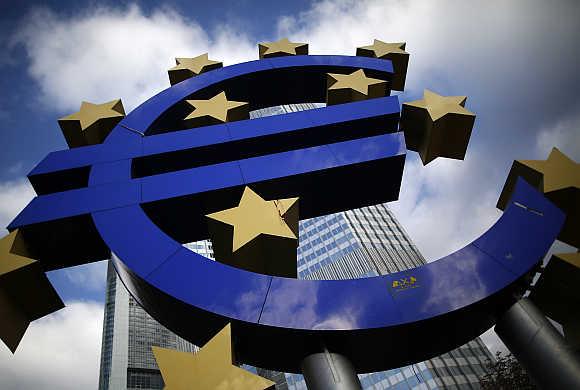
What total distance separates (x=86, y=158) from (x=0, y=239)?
1.65m

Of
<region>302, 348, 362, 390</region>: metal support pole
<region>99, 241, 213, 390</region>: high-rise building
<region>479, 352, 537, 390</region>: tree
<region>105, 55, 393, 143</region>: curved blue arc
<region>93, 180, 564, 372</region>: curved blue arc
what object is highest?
<region>99, 241, 213, 390</region>: high-rise building

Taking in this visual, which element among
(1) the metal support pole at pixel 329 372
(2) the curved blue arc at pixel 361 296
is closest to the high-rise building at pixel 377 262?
(2) the curved blue arc at pixel 361 296

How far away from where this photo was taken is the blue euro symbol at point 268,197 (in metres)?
3.38

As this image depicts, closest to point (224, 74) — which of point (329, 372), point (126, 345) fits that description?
point (329, 372)

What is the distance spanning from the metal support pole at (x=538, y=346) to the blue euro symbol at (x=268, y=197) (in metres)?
0.16

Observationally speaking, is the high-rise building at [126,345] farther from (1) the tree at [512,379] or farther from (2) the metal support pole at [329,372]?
(2) the metal support pole at [329,372]

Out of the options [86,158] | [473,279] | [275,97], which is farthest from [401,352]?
[275,97]

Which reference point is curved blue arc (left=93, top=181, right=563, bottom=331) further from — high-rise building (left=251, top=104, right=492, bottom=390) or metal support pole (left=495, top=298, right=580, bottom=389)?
high-rise building (left=251, top=104, right=492, bottom=390)

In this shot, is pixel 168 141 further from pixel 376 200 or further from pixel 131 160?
pixel 376 200

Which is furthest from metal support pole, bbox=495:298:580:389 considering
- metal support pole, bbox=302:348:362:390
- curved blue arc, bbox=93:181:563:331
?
metal support pole, bbox=302:348:362:390

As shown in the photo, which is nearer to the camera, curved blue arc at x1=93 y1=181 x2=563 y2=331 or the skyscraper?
curved blue arc at x1=93 y1=181 x2=563 y2=331

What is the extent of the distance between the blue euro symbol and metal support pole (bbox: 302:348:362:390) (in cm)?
13

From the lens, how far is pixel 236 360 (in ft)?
11.4

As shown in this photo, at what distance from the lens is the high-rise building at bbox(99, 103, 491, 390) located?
5294cm
